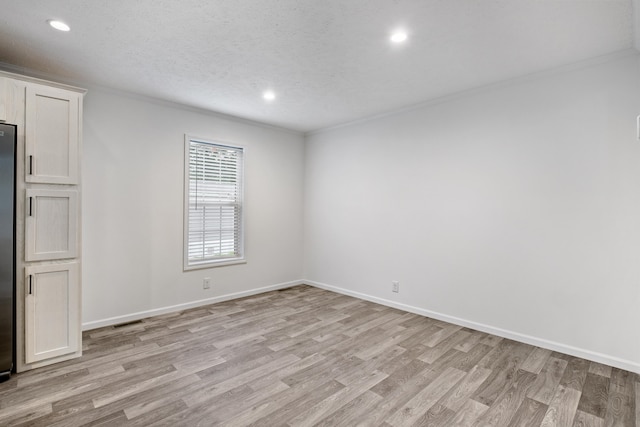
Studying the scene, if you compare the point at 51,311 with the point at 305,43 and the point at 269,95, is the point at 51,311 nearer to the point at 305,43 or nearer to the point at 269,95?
the point at 269,95

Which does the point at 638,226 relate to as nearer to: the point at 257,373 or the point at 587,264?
the point at 587,264

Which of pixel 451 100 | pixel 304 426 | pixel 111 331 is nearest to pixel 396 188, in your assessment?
pixel 451 100

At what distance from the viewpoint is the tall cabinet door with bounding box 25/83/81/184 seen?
2500 millimetres

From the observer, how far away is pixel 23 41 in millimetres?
2469

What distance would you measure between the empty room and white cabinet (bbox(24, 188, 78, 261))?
0.02 meters

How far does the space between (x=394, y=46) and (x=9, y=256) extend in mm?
3387

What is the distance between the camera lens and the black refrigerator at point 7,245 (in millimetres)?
2312

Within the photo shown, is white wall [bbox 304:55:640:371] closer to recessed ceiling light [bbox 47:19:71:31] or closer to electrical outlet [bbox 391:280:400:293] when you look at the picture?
electrical outlet [bbox 391:280:400:293]

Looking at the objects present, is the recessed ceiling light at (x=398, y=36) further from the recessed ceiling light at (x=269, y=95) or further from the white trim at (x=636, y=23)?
the recessed ceiling light at (x=269, y=95)

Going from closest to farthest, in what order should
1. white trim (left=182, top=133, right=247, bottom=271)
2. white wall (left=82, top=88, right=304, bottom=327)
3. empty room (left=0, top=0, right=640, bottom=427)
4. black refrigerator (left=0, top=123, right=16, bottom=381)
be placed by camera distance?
empty room (left=0, top=0, right=640, bottom=427)
black refrigerator (left=0, top=123, right=16, bottom=381)
white wall (left=82, top=88, right=304, bottom=327)
white trim (left=182, top=133, right=247, bottom=271)

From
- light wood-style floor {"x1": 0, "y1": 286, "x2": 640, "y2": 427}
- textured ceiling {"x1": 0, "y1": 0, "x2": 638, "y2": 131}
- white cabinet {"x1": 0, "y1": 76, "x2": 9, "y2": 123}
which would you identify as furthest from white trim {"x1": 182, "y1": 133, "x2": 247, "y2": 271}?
white cabinet {"x1": 0, "y1": 76, "x2": 9, "y2": 123}

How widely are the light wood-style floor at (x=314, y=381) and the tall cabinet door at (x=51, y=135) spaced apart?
5.23ft

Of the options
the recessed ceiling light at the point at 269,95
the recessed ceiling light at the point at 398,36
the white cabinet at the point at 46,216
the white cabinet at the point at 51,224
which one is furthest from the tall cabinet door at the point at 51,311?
the recessed ceiling light at the point at 398,36

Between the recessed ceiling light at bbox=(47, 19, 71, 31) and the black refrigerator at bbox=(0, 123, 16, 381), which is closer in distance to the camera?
the recessed ceiling light at bbox=(47, 19, 71, 31)
